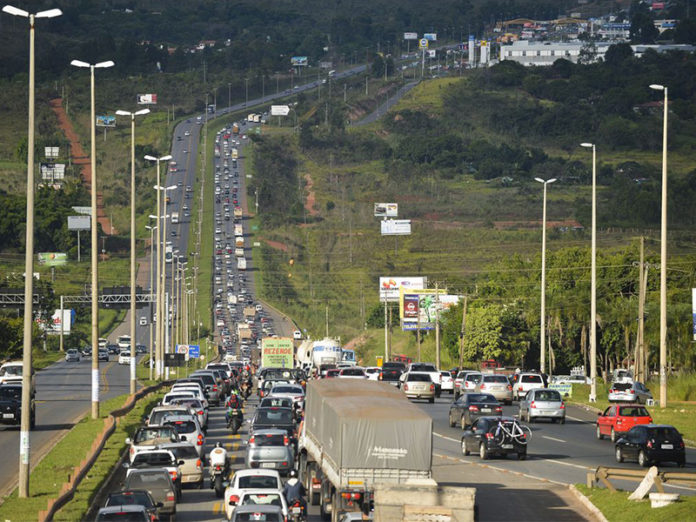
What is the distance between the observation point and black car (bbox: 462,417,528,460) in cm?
4647

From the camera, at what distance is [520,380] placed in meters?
77.2

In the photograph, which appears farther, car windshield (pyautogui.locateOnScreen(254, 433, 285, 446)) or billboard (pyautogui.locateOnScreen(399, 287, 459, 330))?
billboard (pyautogui.locateOnScreen(399, 287, 459, 330))

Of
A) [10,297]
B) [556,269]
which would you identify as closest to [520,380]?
[556,269]

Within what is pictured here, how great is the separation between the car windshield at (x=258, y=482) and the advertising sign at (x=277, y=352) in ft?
262

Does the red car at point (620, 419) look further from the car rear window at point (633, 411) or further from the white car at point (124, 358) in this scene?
the white car at point (124, 358)

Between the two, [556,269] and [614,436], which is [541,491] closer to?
[614,436]

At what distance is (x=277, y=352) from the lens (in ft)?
370

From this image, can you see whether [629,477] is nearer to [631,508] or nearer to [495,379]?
[631,508]

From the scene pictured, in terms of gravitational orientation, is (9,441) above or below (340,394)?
below

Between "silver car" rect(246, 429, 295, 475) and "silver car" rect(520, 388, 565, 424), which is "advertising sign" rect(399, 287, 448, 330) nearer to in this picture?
"silver car" rect(520, 388, 565, 424)

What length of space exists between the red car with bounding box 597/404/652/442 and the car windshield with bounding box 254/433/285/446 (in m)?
18.2

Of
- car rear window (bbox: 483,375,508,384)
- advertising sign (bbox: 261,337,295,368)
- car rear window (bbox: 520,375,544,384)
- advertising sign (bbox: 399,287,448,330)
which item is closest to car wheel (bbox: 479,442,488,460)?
car rear window (bbox: 483,375,508,384)

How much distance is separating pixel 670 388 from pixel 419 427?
167 feet

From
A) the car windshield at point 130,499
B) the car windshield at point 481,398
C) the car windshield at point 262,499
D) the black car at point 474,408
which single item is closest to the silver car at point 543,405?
the black car at point 474,408
